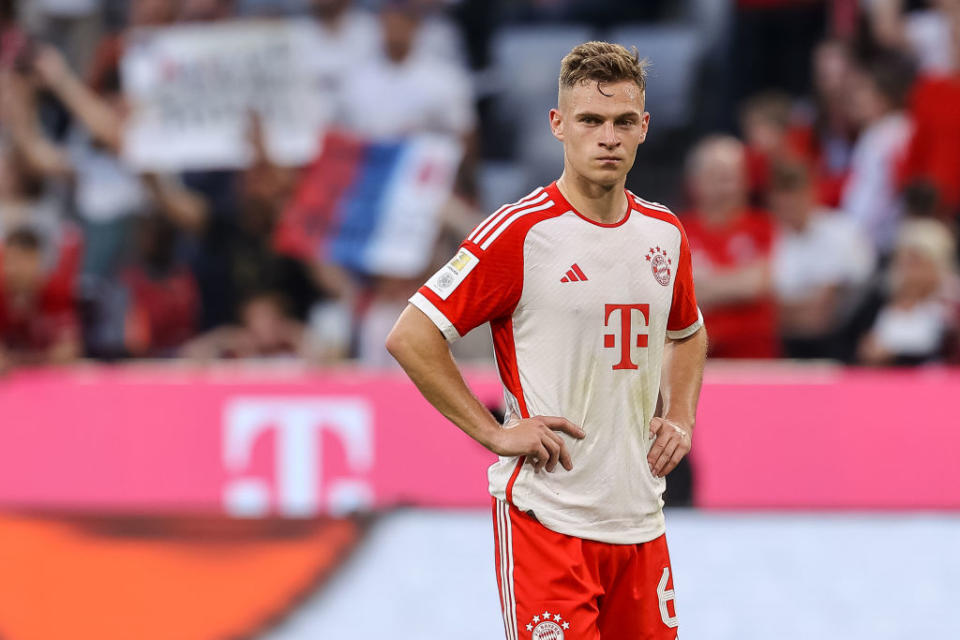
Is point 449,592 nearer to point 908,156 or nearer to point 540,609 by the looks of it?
point 540,609

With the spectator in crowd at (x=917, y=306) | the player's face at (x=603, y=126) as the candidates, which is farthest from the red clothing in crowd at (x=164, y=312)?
the player's face at (x=603, y=126)

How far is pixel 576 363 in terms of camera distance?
3.13 m

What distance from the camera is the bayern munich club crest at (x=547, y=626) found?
10.1 feet

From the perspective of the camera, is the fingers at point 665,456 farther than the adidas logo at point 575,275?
Yes

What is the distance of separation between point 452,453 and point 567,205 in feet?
9.94

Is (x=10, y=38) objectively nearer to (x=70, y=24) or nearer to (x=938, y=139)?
(x=70, y=24)

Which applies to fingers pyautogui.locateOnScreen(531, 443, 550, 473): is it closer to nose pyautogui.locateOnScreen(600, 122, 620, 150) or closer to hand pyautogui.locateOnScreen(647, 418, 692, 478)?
hand pyautogui.locateOnScreen(647, 418, 692, 478)

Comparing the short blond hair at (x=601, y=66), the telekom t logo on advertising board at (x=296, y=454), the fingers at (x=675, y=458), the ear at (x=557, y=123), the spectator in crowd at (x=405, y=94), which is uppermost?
the spectator in crowd at (x=405, y=94)

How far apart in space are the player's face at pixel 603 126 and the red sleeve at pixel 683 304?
1.06ft

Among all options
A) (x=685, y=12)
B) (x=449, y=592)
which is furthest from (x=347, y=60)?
(x=449, y=592)

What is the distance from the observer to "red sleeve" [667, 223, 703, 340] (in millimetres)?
3297

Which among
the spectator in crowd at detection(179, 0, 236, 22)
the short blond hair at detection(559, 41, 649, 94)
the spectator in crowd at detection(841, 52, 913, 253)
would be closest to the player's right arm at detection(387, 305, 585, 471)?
the short blond hair at detection(559, 41, 649, 94)

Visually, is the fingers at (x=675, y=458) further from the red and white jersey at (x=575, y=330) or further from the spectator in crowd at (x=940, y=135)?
the spectator in crowd at (x=940, y=135)

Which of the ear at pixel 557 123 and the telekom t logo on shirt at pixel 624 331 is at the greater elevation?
the ear at pixel 557 123
